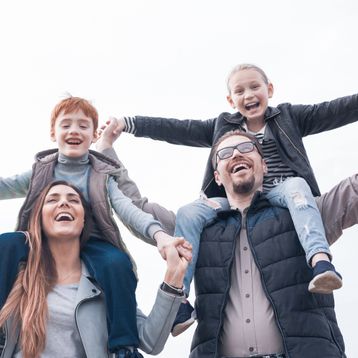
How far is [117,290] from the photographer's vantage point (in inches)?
169

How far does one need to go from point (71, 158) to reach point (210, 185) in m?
1.37

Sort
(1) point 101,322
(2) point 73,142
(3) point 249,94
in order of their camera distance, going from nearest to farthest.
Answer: (1) point 101,322 → (2) point 73,142 → (3) point 249,94

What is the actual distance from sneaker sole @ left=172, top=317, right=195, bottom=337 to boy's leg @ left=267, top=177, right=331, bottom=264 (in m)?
1.00

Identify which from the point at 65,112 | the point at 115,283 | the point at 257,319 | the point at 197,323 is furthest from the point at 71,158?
the point at 257,319

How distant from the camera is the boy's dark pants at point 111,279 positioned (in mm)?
4203

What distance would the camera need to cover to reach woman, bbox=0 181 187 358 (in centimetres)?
414

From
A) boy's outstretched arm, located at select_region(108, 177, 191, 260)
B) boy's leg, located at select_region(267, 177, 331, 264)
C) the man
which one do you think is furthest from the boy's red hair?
boy's leg, located at select_region(267, 177, 331, 264)

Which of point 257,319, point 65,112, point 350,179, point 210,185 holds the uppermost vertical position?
point 65,112

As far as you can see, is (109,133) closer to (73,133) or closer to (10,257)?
(73,133)

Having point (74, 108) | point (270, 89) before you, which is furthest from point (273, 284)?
point (270, 89)

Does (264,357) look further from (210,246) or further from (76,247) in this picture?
(76,247)

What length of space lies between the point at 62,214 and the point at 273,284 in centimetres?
172

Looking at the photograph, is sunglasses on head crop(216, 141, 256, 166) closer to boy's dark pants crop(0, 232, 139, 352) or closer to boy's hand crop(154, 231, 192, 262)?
boy's hand crop(154, 231, 192, 262)

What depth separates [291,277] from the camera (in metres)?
4.58
